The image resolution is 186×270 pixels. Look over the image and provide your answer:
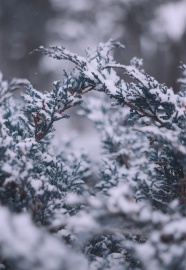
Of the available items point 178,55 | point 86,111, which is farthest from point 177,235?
point 178,55

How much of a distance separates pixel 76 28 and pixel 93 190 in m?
12.9

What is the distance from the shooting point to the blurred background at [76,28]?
13859mm

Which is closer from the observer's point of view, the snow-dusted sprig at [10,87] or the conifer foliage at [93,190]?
the conifer foliage at [93,190]

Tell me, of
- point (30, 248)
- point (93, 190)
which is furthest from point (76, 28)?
point (30, 248)

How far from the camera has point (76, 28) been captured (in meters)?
14.7

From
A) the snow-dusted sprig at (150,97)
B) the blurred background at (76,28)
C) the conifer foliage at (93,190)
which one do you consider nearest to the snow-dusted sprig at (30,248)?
the conifer foliage at (93,190)

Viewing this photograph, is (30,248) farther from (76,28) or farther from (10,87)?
(76,28)

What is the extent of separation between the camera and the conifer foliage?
119cm

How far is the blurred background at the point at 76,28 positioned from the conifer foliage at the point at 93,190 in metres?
12.0

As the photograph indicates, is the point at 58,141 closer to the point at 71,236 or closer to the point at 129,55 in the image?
the point at 71,236

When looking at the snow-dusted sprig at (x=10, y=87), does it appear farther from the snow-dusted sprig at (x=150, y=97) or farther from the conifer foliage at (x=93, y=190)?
the snow-dusted sprig at (x=150, y=97)

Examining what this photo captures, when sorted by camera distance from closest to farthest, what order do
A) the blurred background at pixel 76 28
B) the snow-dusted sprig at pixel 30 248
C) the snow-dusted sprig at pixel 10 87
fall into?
the snow-dusted sprig at pixel 30 248
the snow-dusted sprig at pixel 10 87
the blurred background at pixel 76 28

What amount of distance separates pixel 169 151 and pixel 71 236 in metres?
0.72

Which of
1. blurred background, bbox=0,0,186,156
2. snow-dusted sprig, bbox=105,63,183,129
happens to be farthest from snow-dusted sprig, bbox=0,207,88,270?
blurred background, bbox=0,0,186,156
